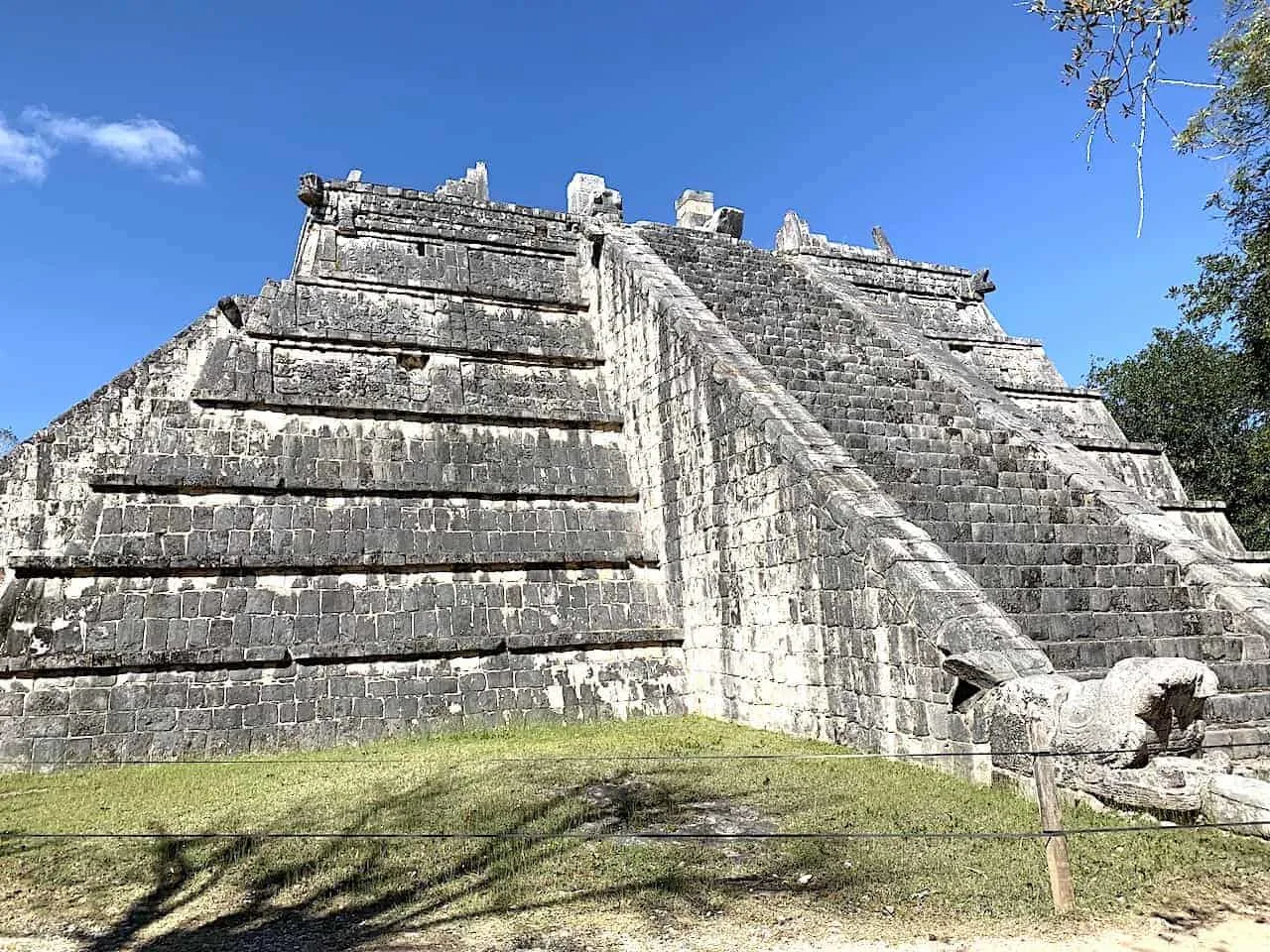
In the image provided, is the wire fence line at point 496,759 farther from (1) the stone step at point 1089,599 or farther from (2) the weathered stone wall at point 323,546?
(1) the stone step at point 1089,599

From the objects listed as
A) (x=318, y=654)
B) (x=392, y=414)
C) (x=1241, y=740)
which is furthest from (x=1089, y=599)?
(x=392, y=414)

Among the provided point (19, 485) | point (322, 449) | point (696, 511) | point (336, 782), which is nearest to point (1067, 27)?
point (696, 511)

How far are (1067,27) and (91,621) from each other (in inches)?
398

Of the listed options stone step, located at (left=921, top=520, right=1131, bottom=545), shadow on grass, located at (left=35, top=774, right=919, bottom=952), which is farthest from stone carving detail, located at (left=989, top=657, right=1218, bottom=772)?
stone step, located at (left=921, top=520, right=1131, bottom=545)

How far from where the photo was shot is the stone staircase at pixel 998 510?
23.1ft

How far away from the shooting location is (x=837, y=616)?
7.36 meters

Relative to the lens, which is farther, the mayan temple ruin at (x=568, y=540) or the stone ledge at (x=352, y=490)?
the stone ledge at (x=352, y=490)

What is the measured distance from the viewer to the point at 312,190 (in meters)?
12.9

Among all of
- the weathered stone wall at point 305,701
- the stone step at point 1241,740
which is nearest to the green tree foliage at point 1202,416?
the stone step at point 1241,740

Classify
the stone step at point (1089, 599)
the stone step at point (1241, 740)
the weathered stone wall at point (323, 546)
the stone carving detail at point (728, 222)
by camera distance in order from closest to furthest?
the stone step at point (1241, 740), the stone step at point (1089, 599), the weathered stone wall at point (323, 546), the stone carving detail at point (728, 222)

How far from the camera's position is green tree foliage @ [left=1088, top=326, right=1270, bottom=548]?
2350 cm

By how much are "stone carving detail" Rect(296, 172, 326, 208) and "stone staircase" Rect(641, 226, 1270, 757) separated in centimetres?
607

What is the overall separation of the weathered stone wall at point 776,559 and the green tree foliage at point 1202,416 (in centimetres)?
2010

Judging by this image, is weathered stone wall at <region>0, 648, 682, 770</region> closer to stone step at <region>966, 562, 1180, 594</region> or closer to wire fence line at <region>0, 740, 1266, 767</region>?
wire fence line at <region>0, 740, 1266, 767</region>
